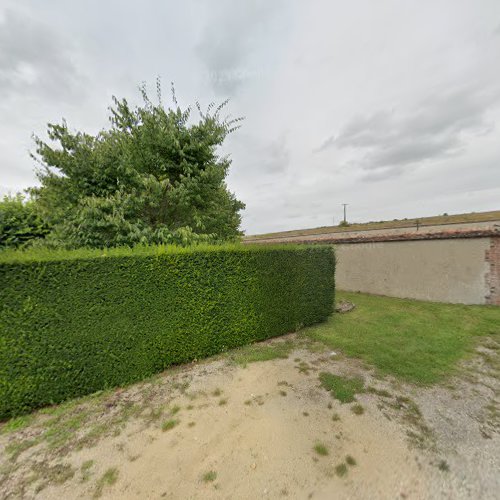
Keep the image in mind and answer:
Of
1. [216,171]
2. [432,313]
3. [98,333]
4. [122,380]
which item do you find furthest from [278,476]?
[432,313]

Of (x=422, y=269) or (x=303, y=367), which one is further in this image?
(x=422, y=269)

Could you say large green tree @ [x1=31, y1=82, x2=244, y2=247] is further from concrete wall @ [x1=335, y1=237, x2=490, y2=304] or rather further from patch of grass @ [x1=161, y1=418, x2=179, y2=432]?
concrete wall @ [x1=335, y1=237, x2=490, y2=304]

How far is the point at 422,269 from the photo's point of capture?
8984 mm

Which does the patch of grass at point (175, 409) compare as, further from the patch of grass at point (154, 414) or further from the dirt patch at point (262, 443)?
the patch of grass at point (154, 414)

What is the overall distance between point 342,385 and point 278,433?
1.36 meters

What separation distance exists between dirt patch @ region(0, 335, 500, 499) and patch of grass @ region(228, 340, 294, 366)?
69 cm

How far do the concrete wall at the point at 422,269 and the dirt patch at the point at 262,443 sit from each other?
5.89 metres

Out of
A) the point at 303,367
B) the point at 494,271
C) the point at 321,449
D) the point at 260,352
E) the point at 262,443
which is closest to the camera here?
the point at 321,449

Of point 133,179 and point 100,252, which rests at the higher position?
point 133,179

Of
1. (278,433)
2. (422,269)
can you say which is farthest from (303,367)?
(422,269)

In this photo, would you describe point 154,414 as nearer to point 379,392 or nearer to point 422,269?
point 379,392

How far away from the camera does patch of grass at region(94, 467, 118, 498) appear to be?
6.65 ft

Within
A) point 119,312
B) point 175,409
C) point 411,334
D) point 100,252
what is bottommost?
point 411,334

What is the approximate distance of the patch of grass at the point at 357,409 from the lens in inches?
114
